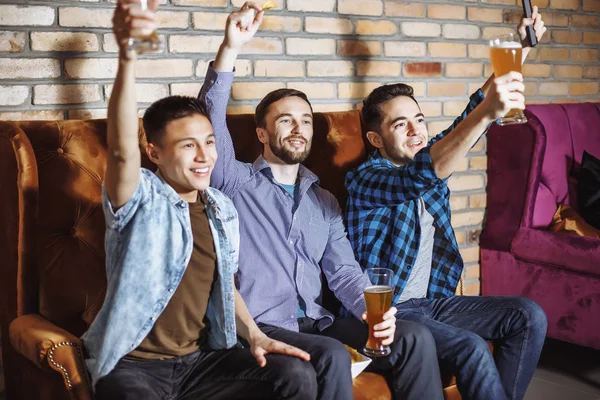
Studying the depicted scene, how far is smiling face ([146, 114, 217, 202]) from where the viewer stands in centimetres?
174

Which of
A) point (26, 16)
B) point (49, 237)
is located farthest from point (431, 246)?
point (26, 16)

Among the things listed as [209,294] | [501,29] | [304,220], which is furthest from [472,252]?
[209,294]

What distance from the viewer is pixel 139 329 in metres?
1.60

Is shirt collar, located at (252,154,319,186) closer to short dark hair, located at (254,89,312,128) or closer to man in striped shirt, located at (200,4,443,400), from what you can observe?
man in striped shirt, located at (200,4,443,400)

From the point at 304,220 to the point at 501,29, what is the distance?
5.37 feet

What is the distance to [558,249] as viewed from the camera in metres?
2.71

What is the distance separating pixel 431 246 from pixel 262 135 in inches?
27.2

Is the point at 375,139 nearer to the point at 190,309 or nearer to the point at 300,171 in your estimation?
the point at 300,171

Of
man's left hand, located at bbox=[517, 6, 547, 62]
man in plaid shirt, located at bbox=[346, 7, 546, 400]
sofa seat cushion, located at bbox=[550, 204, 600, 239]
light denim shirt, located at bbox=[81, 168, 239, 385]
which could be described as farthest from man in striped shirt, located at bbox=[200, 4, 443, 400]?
sofa seat cushion, located at bbox=[550, 204, 600, 239]

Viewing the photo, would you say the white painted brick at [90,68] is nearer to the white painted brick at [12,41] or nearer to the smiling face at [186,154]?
the white painted brick at [12,41]

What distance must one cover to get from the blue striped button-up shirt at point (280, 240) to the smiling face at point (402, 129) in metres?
0.31

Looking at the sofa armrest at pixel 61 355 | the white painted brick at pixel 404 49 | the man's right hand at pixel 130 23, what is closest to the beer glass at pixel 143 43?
the man's right hand at pixel 130 23

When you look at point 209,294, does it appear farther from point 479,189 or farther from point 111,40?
point 479,189

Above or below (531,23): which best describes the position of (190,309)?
below
